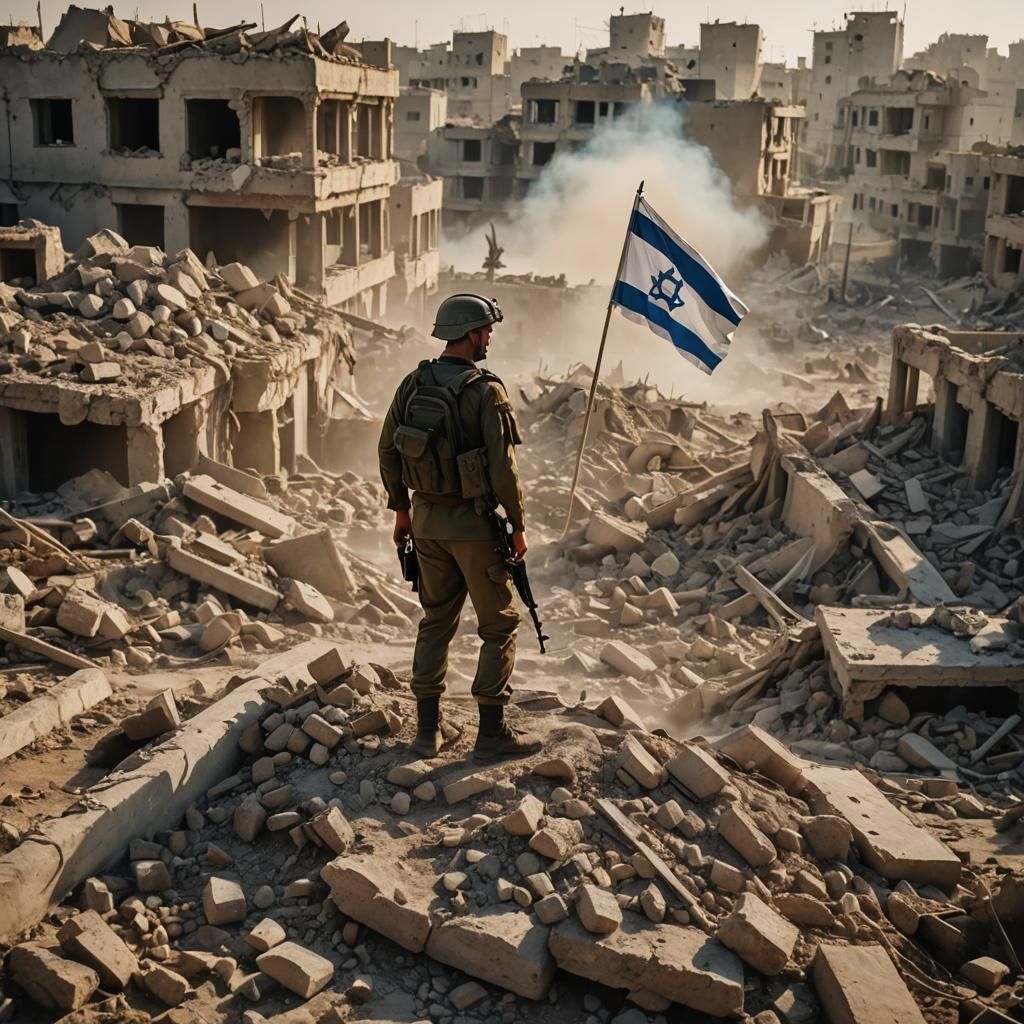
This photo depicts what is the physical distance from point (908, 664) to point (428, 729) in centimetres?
378

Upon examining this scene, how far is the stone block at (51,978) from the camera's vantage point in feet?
13.6

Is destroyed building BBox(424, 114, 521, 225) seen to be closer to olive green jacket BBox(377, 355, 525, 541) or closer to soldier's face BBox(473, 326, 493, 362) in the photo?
soldier's face BBox(473, 326, 493, 362)

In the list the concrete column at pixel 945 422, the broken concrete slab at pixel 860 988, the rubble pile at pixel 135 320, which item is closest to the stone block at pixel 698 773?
the broken concrete slab at pixel 860 988

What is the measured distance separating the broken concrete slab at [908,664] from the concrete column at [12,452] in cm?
761

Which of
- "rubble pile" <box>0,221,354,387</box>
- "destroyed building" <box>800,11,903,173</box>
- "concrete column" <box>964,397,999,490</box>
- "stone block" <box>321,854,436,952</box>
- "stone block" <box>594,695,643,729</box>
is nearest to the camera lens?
"stone block" <box>321,854,436,952</box>

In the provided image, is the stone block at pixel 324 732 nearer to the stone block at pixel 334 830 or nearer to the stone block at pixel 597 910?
the stone block at pixel 334 830

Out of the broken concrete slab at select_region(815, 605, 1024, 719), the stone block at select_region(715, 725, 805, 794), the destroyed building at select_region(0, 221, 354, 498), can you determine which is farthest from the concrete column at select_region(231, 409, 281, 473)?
the stone block at select_region(715, 725, 805, 794)

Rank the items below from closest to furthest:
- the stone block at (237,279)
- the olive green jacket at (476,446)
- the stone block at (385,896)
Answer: the stone block at (385,896)
the olive green jacket at (476,446)
the stone block at (237,279)

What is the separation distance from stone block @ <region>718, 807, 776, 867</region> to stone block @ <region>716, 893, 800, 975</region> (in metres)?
0.50

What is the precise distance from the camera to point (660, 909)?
4477mm

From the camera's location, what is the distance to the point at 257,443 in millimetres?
13938

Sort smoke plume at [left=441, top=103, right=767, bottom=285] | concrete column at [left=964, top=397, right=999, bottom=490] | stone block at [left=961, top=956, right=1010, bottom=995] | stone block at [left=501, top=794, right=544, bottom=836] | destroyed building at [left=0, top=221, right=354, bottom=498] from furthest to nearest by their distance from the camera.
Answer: smoke plume at [left=441, top=103, right=767, bottom=285]
concrete column at [left=964, top=397, right=999, bottom=490]
destroyed building at [left=0, top=221, right=354, bottom=498]
stone block at [left=501, top=794, right=544, bottom=836]
stone block at [left=961, top=956, right=1010, bottom=995]

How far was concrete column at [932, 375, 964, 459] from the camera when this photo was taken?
13.0 m

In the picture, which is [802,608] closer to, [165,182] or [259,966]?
[259,966]
